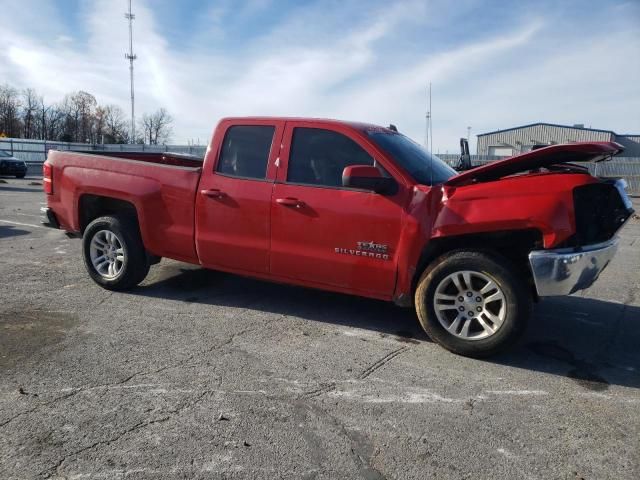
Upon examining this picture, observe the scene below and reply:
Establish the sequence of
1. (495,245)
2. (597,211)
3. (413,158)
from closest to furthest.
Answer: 1. (597,211)
2. (495,245)
3. (413,158)

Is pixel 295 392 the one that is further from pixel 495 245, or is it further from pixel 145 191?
pixel 145 191

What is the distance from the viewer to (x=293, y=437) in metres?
2.85

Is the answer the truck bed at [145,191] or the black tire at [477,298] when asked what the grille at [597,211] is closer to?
the black tire at [477,298]

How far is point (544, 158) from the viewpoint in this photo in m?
3.91

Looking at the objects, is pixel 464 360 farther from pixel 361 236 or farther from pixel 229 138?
pixel 229 138

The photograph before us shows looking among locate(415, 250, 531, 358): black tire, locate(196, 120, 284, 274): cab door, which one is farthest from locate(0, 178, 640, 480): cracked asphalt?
locate(196, 120, 284, 274): cab door

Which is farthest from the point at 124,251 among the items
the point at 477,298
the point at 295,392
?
the point at 477,298

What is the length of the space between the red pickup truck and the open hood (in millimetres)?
11

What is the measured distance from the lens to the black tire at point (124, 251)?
17.8 ft

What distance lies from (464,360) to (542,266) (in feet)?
3.05

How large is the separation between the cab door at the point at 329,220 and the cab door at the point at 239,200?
121 mm

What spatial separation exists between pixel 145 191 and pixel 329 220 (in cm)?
204

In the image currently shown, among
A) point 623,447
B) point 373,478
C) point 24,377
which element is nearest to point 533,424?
point 623,447

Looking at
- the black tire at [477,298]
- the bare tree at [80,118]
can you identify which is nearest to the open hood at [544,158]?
the black tire at [477,298]
